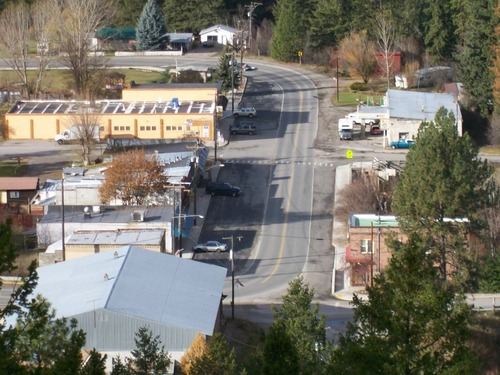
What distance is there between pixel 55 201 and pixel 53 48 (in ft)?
95.4

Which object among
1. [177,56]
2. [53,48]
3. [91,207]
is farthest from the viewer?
[177,56]

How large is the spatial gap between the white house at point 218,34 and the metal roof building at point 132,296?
1802 inches

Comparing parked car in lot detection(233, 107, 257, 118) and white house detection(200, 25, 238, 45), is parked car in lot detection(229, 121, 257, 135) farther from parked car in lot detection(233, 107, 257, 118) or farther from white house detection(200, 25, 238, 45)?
white house detection(200, 25, 238, 45)

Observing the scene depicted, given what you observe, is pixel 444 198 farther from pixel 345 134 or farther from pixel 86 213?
pixel 345 134

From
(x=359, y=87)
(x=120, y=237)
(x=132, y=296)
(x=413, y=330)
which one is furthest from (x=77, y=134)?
(x=413, y=330)

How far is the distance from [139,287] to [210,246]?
393 inches

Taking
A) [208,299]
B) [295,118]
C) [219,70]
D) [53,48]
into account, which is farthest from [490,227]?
[53,48]

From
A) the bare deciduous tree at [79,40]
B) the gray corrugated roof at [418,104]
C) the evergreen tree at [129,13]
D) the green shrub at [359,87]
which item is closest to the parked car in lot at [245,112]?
the gray corrugated roof at [418,104]

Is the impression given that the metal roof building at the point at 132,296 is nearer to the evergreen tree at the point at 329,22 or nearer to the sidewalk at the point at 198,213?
the sidewalk at the point at 198,213

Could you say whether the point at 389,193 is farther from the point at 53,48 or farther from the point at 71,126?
the point at 53,48

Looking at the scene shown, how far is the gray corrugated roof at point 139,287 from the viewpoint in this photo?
2708 centimetres

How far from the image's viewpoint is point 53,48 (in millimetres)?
67688

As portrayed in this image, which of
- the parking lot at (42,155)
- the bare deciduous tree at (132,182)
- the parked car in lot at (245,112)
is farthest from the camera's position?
the parked car in lot at (245,112)

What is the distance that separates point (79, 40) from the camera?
62594 millimetres
